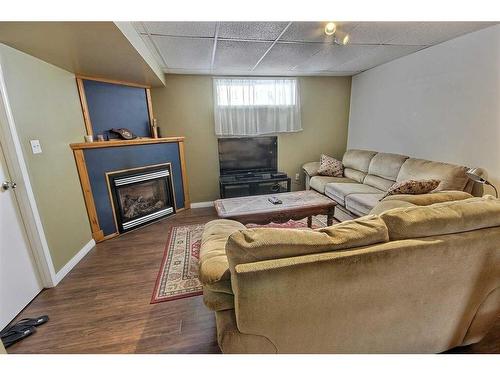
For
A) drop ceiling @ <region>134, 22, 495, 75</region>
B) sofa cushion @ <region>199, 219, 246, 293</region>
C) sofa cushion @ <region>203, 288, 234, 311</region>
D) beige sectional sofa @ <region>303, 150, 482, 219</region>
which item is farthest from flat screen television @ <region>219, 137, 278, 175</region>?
sofa cushion @ <region>203, 288, 234, 311</region>

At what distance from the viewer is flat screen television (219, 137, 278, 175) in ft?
12.8

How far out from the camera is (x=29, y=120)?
1881 mm

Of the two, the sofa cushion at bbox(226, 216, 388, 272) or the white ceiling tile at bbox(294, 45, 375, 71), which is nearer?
the sofa cushion at bbox(226, 216, 388, 272)

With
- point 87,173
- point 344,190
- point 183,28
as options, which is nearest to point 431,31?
point 344,190

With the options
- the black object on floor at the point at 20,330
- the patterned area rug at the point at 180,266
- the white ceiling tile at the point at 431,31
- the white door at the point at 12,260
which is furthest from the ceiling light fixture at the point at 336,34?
the black object on floor at the point at 20,330

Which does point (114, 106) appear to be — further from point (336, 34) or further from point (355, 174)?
point (355, 174)

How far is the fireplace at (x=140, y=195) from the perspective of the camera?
2908 millimetres

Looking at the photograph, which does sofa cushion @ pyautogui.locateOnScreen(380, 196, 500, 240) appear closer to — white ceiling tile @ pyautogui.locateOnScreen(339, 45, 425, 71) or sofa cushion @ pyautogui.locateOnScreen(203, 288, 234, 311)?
sofa cushion @ pyautogui.locateOnScreen(203, 288, 234, 311)

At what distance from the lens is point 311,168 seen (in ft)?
13.4

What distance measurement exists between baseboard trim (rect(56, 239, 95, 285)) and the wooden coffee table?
1542 mm

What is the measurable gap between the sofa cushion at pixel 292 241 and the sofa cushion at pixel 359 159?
115 inches

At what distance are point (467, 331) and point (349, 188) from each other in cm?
211

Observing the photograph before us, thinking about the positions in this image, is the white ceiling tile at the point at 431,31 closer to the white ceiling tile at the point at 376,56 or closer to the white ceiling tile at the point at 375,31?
the white ceiling tile at the point at 375,31

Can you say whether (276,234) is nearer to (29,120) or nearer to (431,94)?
(29,120)
